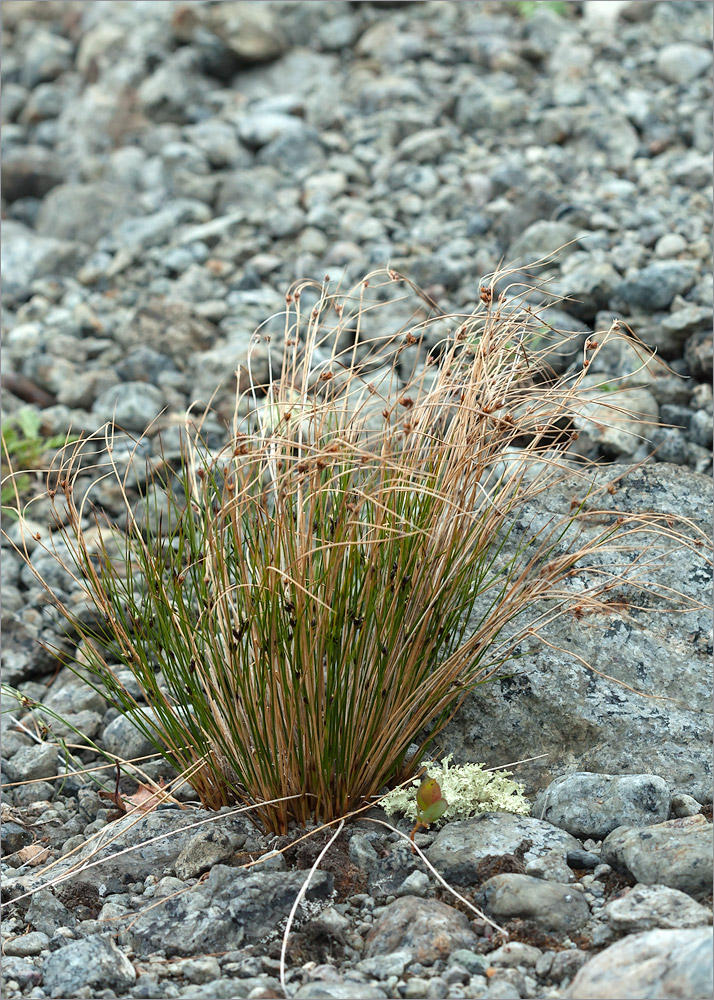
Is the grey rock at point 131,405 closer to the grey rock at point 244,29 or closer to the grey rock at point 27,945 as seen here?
the grey rock at point 27,945

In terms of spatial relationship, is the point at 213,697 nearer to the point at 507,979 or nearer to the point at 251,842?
the point at 251,842

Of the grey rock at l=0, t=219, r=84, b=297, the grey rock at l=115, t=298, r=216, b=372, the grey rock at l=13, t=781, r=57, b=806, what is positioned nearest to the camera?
the grey rock at l=13, t=781, r=57, b=806

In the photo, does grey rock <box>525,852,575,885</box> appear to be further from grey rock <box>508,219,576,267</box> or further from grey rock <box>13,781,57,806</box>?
grey rock <box>508,219,576,267</box>

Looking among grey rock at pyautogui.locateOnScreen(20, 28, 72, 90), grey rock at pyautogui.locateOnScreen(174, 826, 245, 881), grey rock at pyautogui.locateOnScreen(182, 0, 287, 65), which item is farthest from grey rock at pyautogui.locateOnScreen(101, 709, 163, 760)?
grey rock at pyautogui.locateOnScreen(20, 28, 72, 90)

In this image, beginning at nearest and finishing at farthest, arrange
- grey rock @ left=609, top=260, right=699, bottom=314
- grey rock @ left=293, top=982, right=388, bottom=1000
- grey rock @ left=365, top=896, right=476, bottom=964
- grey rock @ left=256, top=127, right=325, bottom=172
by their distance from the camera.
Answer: grey rock @ left=293, top=982, right=388, bottom=1000 → grey rock @ left=365, top=896, right=476, bottom=964 → grey rock @ left=609, top=260, right=699, bottom=314 → grey rock @ left=256, top=127, right=325, bottom=172

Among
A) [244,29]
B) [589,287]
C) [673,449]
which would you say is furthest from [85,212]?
[673,449]

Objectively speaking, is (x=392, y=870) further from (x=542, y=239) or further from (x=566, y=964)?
(x=542, y=239)

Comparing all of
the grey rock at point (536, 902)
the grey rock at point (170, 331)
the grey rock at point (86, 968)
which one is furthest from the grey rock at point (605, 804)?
the grey rock at point (170, 331)
